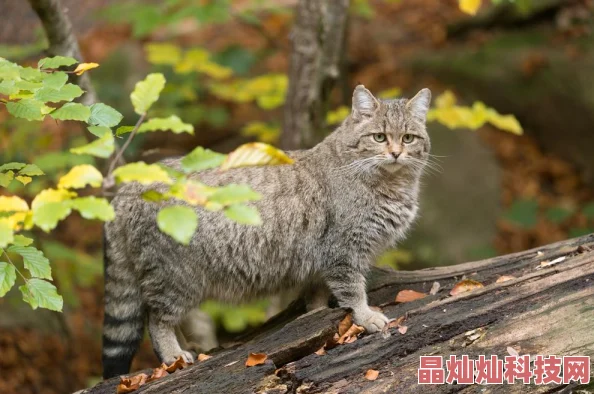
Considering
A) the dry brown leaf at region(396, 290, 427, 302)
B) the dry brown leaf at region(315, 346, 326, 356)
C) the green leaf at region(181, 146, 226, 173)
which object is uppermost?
the green leaf at region(181, 146, 226, 173)

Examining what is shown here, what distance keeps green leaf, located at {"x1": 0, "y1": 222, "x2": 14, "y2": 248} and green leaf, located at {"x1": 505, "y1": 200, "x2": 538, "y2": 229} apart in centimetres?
737

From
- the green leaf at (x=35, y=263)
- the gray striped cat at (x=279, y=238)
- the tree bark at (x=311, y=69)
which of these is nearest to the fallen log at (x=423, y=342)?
the gray striped cat at (x=279, y=238)

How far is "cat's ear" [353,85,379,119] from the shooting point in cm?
494

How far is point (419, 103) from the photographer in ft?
16.5

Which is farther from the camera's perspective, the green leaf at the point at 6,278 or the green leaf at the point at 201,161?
the green leaf at the point at 6,278

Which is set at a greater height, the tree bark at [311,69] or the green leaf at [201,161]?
the tree bark at [311,69]

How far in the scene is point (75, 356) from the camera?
810cm

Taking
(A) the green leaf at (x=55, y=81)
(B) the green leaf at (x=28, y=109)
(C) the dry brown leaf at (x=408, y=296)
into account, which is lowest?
(C) the dry brown leaf at (x=408, y=296)

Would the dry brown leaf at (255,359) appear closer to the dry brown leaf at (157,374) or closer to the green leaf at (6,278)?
the dry brown leaf at (157,374)

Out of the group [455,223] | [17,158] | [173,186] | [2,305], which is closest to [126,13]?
[17,158]

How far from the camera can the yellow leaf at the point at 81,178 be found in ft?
8.11

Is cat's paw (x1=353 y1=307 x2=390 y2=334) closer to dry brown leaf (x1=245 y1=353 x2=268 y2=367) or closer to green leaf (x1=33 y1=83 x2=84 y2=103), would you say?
dry brown leaf (x1=245 y1=353 x2=268 y2=367)

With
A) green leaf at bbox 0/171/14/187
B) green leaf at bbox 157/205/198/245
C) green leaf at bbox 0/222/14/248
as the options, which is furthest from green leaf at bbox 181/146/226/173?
green leaf at bbox 0/171/14/187

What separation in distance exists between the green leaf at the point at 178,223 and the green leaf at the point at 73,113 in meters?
0.66
